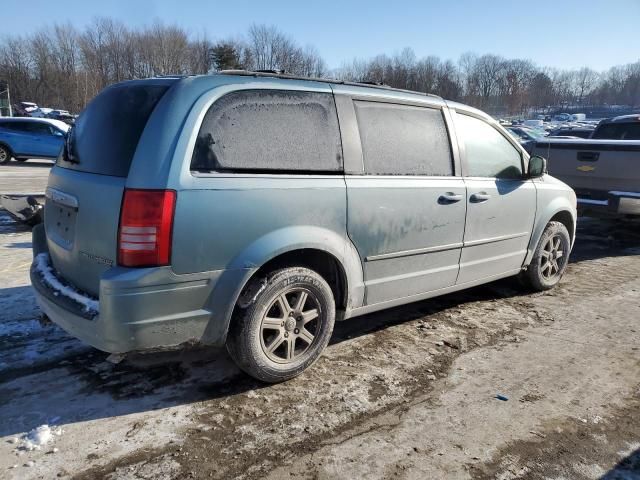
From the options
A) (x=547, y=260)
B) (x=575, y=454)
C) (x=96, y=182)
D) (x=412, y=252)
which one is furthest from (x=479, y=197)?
(x=96, y=182)

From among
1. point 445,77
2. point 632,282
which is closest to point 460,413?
point 632,282

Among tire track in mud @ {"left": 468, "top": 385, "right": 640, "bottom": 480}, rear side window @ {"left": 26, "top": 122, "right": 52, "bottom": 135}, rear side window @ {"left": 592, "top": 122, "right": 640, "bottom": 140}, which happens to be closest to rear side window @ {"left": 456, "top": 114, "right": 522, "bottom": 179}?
tire track in mud @ {"left": 468, "top": 385, "right": 640, "bottom": 480}

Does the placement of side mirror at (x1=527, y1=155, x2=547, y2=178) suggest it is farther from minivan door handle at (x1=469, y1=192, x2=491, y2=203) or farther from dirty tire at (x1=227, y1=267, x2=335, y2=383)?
dirty tire at (x1=227, y1=267, x2=335, y2=383)

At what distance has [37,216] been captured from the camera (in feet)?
23.3

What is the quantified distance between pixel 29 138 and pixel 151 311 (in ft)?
60.2

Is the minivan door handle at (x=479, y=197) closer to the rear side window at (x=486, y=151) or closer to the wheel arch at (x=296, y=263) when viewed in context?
the rear side window at (x=486, y=151)

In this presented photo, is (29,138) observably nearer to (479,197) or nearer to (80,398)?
(80,398)

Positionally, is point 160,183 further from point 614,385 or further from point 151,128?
point 614,385

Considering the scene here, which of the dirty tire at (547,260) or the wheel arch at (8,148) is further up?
the wheel arch at (8,148)

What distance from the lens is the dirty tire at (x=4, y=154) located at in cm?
1805

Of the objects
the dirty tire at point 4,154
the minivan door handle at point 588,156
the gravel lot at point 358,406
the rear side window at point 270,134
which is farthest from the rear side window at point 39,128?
the rear side window at point 270,134

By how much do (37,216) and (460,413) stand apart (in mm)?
6369

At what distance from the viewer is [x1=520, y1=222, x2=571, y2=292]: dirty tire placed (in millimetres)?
5211

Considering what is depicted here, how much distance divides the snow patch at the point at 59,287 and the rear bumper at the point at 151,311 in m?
0.02
